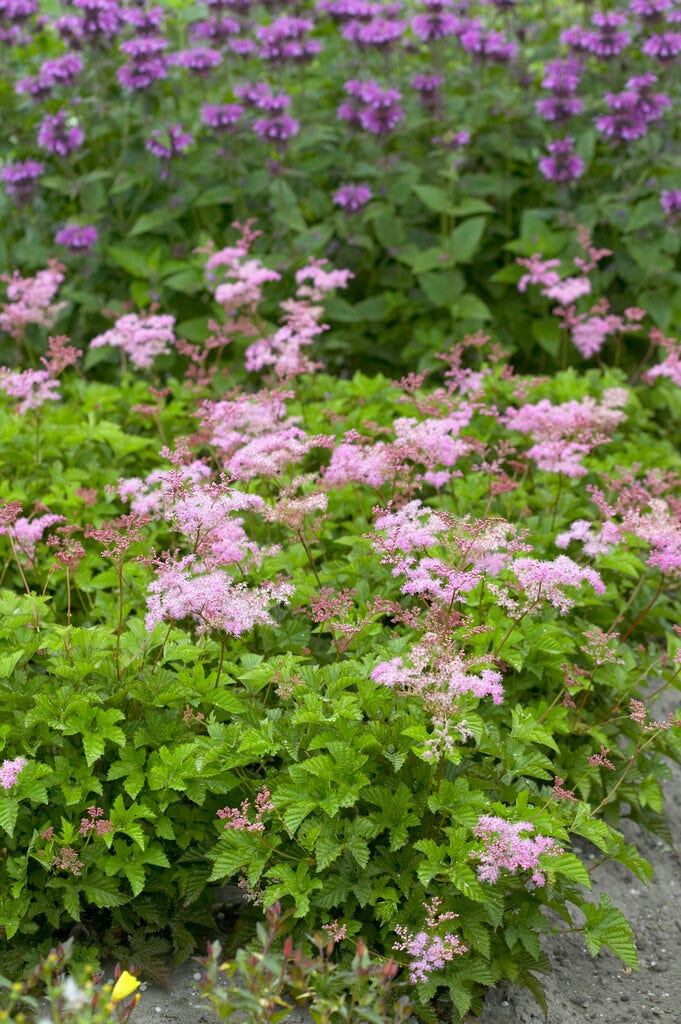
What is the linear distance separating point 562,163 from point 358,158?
953 mm

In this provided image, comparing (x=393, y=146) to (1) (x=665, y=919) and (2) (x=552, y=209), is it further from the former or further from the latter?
(1) (x=665, y=919)

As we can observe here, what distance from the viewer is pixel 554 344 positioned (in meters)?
5.31

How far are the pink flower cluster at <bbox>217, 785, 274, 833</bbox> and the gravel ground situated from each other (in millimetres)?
332

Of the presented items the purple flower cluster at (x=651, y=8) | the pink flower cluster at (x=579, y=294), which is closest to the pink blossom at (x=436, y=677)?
the pink flower cluster at (x=579, y=294)

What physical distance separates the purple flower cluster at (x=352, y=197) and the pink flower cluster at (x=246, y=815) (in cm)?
333

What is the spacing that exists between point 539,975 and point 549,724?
575mm

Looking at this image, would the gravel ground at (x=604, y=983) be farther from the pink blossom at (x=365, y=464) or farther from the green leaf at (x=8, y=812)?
the pink blossom at (x=365, y=464)

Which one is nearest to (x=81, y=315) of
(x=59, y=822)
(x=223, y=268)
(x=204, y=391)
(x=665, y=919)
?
(x=223, y=268)

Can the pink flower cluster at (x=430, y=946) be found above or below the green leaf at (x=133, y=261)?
below

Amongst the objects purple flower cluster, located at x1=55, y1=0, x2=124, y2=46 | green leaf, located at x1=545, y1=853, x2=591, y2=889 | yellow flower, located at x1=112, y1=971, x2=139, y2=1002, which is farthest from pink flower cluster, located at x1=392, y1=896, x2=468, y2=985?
purple flower cluster, located at x1=55, y1=0, x2=124, y2=46

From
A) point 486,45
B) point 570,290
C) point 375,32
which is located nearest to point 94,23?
point 375,32

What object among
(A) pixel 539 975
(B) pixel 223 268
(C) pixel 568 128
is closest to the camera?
(A) pixel 539 975

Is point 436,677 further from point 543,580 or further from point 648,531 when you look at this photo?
point 648,531

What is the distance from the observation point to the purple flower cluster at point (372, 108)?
5113 mm
